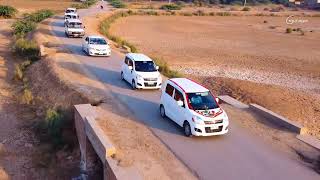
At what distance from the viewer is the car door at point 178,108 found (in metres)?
16.0

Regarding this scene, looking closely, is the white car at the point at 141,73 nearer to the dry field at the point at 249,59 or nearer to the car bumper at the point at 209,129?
the dry field at the point at 249,59

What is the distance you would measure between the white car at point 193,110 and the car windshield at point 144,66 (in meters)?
4.91

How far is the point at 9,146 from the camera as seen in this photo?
61.7 ft

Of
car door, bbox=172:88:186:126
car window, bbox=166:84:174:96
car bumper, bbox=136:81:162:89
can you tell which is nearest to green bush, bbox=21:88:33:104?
car bumper, bbox=136:81:162:89

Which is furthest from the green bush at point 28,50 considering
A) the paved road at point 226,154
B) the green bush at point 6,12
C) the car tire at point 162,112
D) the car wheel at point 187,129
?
the green bush at point 6,12

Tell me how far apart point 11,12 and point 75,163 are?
60.9 metres

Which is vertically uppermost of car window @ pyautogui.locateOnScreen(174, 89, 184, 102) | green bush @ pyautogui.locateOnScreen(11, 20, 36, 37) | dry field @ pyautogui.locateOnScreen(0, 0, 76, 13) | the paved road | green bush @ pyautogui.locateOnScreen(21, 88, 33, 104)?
car window @ pyautogui.locateOnScreen(174, 89, 184, 102)

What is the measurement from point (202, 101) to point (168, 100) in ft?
5.22

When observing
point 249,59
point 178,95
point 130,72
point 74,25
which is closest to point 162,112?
point 178,95

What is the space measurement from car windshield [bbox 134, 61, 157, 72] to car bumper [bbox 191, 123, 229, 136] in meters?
7.56

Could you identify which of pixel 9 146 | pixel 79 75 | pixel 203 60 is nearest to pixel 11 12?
pixel 203 60

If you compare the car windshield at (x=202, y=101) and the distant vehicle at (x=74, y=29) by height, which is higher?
the car windshield at (x=202, y=101)

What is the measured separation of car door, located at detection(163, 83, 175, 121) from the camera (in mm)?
16938

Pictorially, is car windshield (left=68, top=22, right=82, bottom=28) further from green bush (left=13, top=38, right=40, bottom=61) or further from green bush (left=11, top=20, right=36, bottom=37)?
green bush (left=11, top=20, right=36, bottom=37)
